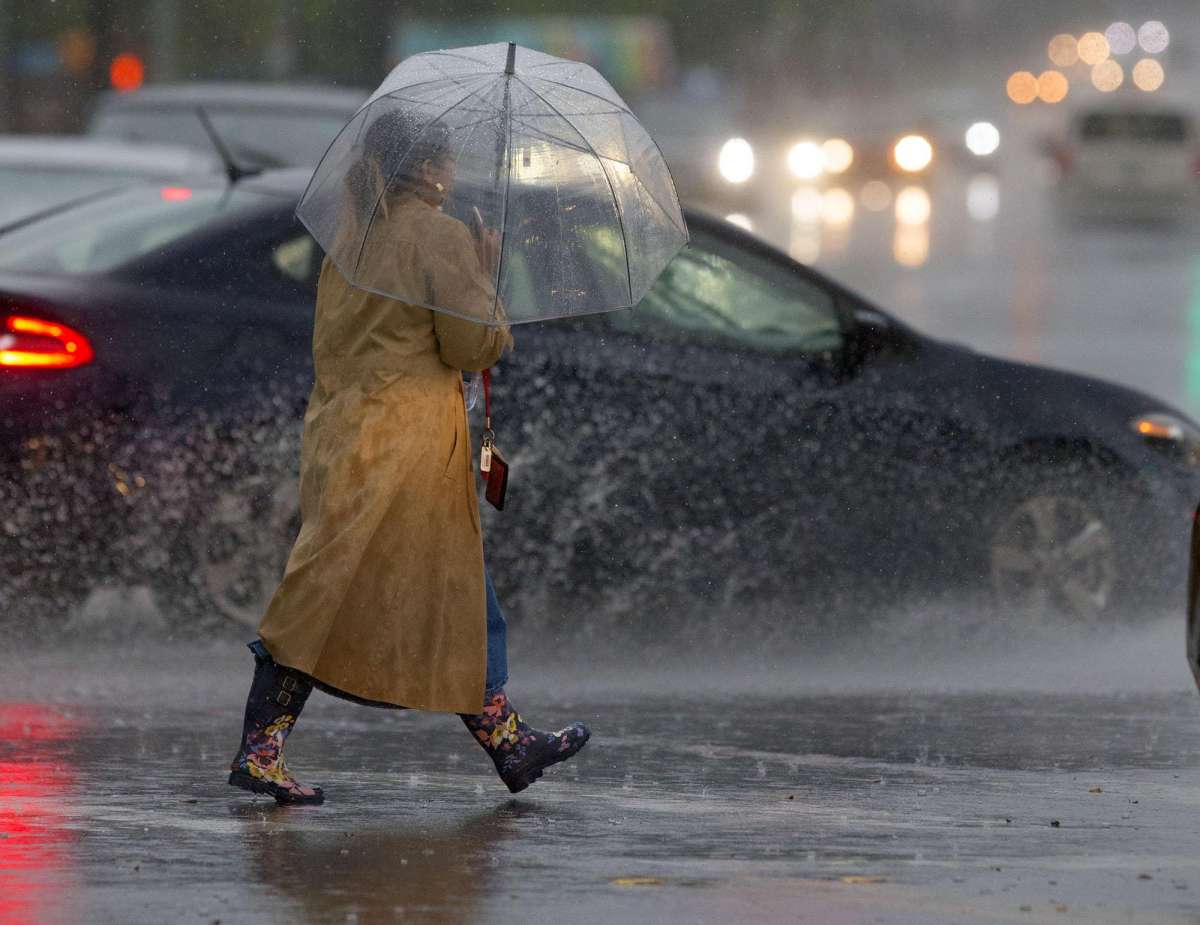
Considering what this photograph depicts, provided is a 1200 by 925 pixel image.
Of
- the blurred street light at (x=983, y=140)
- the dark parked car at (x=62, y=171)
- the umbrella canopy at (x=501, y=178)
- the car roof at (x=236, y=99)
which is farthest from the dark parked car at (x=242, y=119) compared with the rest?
the blurred street light at (x=983, y=140)

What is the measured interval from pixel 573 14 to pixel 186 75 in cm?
1041

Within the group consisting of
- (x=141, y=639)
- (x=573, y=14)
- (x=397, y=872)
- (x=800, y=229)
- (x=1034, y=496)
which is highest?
(x=573, y=14)

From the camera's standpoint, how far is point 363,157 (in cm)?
555

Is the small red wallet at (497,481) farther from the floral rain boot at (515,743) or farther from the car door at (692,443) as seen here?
the car door at (692,443)

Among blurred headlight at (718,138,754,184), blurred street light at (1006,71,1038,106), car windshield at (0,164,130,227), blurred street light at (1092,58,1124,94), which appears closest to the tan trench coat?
car windshield at (0,164,130,227)

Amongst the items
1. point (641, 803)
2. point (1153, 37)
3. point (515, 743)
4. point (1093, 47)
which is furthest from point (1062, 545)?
point (1093, 47)

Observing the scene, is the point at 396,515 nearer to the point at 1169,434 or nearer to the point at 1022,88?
the point at 1169,434

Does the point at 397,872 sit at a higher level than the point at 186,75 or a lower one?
lower

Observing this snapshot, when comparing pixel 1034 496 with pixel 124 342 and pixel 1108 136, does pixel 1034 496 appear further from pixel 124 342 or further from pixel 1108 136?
pixel 1108 136

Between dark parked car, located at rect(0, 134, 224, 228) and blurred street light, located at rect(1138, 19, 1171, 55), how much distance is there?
136 m

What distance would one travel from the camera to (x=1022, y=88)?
469ft

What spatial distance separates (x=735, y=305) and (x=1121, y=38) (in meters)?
145

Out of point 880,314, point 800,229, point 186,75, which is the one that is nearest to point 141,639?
point 880,314

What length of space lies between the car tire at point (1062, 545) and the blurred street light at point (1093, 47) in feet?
462
